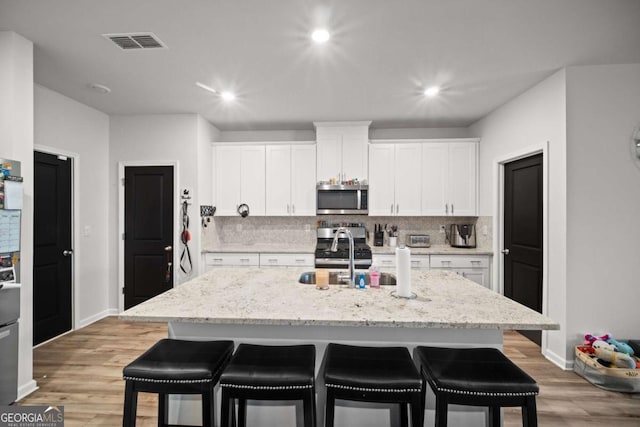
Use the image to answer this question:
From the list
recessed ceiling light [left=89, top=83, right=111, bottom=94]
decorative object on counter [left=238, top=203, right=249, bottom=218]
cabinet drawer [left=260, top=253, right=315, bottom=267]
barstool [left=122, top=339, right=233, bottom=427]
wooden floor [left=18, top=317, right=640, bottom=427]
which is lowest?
wooden floor [left=18, top=317, right=640, bottom=427]

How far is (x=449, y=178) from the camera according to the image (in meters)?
4.43

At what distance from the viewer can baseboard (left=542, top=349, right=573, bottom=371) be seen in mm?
2740

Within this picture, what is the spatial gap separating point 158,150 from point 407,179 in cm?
339

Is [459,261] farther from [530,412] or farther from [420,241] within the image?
[530,412]

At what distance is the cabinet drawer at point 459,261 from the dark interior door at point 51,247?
14.4ft

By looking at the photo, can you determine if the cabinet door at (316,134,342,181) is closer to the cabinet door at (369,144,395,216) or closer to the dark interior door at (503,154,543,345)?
the cabinet door at (369,144,395,216)

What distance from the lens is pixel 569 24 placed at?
2.20 m

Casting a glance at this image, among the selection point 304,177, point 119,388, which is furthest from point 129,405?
point 304,177

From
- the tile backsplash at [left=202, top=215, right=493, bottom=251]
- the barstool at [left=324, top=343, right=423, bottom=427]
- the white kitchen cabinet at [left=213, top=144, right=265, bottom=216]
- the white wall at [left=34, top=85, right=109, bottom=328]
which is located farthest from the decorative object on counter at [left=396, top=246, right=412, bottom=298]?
the white wall at [left=34, top=85, right=109, bottom=328]

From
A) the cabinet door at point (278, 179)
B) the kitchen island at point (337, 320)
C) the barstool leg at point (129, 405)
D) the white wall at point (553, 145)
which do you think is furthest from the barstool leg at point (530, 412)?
the cabinet door at point (278, 179)

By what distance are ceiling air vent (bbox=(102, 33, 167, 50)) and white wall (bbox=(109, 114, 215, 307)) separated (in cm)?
163

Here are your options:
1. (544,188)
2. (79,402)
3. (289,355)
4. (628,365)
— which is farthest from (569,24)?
(79,402)

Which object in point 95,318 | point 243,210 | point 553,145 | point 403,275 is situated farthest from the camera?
point 243,210

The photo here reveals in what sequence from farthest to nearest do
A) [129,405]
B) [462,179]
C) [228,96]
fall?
[462,179]
[228,96]
[129,405]
